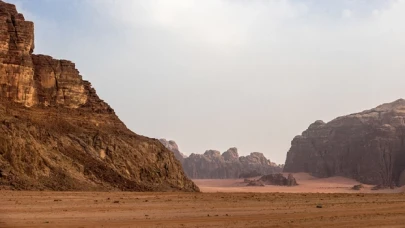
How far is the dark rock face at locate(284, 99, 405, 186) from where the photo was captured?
113 m

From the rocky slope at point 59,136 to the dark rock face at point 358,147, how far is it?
7049 centimetres

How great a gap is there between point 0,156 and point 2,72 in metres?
13.1

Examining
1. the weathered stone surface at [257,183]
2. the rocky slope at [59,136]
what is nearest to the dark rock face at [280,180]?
the weathered stone surface at [257,183]

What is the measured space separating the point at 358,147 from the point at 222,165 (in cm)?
5975

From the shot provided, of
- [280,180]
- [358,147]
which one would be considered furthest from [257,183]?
[358,147]

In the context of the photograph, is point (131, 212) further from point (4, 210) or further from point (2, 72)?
point (2, 72)

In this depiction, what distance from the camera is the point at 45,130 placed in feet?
157

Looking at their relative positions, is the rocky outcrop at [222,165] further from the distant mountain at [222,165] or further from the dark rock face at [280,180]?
the dark rock face at [280,180]

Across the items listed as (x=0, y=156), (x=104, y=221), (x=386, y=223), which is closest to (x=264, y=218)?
(x=386, y=223)

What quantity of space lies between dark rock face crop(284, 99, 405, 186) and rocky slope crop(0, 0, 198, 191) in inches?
2775

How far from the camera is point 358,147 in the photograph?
391 ft

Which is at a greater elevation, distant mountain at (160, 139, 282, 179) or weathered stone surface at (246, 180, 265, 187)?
distant mountain at (160, 139, 282, 179)

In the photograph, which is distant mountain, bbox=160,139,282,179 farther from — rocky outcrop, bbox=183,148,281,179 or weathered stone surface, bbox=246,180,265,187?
weathered stone surface, bbox=246,180,265,187

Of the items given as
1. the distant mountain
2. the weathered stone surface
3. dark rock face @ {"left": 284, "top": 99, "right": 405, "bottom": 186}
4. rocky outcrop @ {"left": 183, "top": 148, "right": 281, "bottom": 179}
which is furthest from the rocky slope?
rocky outcrop @ {"left": 183, "top": 148, "right": 281, "bottom": 179}
